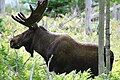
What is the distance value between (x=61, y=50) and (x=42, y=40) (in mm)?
448

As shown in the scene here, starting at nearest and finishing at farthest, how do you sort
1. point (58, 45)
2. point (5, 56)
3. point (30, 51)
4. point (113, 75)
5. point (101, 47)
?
point (101, 47)
point (113, 75)
point (5, 56)
point (58, 45)
point (30, 51)

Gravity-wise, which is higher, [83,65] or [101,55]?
[101,55]

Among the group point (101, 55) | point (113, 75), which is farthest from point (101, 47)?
point (113, 75)

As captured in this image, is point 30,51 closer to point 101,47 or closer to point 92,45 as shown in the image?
point 92,45

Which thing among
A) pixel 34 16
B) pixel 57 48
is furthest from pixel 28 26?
pixel 57 48

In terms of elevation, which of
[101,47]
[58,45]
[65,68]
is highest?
[101,47]

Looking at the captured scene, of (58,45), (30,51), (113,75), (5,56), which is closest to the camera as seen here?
(113,75)

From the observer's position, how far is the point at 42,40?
19.4 feet

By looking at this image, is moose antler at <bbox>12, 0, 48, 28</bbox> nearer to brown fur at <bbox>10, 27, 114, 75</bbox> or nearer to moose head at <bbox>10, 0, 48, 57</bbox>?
moose head at <bbox>10, 0, 48, 57</bbox>

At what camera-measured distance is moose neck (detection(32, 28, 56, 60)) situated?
5846 millimetres

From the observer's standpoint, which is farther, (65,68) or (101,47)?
(65,68)

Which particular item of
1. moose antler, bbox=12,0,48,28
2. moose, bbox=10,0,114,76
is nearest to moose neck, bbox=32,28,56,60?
moose, bbox=10,0,114,76

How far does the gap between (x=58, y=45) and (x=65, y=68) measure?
1.19ft

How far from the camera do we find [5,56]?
4.48 m
